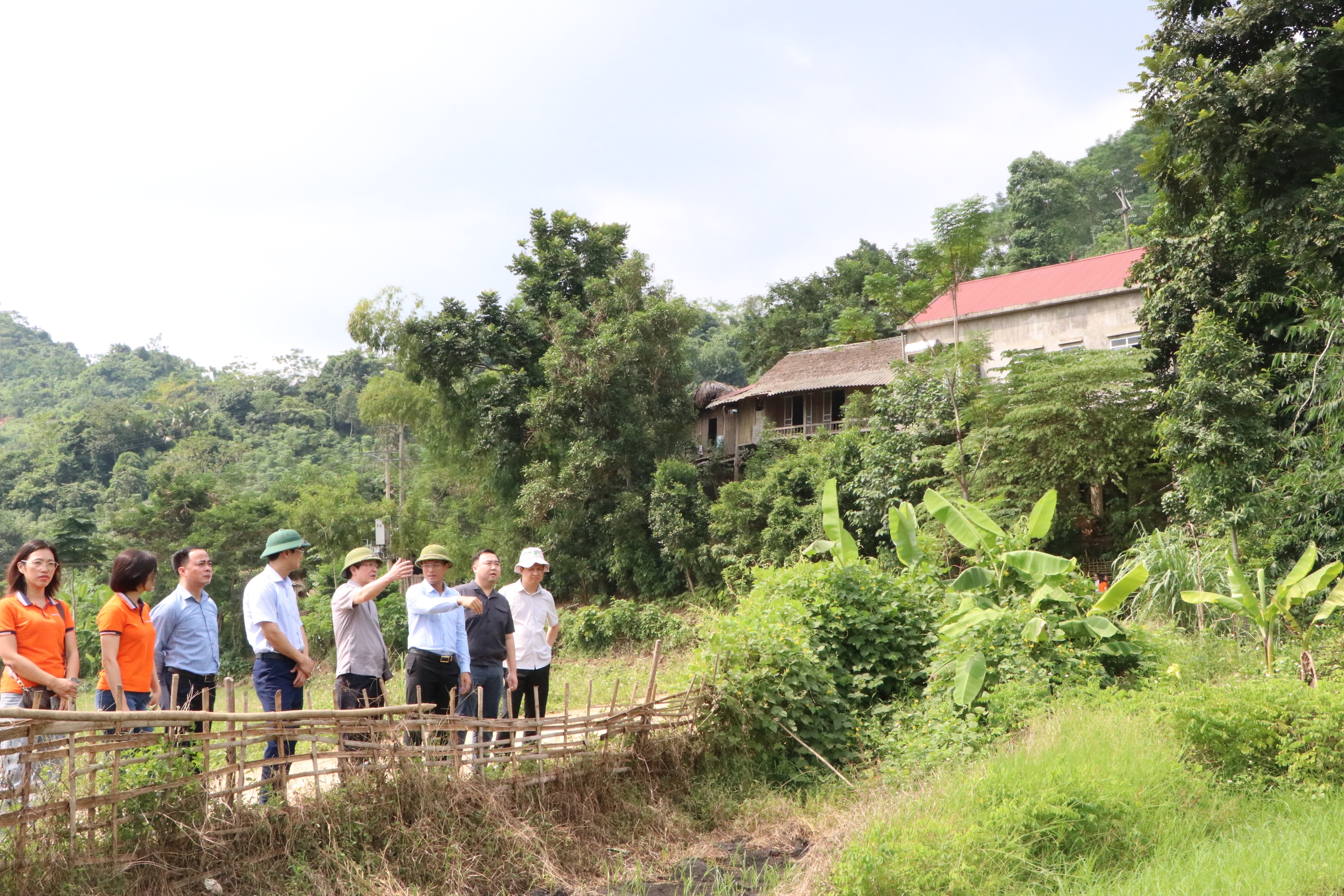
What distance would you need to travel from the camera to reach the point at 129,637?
559 centimetres

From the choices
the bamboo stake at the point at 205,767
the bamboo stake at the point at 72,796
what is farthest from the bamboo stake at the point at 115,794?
the bamboo stake at the point at 205,767

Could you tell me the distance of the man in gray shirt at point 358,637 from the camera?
641 cm

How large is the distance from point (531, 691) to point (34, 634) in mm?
3567

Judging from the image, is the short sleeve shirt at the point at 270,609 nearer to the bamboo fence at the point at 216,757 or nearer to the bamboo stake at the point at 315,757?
the bamboo fence at the point at 216,757

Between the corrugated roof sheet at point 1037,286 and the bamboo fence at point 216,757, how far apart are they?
20.1m

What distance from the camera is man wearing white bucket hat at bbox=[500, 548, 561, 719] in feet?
25.2

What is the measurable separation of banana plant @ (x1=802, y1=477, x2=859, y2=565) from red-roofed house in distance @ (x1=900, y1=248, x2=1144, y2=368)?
44.4 feet

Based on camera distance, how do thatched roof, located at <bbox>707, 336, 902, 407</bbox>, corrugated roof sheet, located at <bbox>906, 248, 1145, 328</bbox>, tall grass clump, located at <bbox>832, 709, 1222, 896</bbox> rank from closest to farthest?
tall grass clump, located at <bbox>832, 709, 1222, 896</bbox>
corrugated roof sheet, located at <bbox>906, 248, 1145, 328</bbox>
thatched roof, located at <bbox>707, 336, 902, 407</bbox>

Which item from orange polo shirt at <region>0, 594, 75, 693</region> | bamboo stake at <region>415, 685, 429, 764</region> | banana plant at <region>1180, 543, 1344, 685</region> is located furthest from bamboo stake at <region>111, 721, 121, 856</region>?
banana plant at <region>1180, 543, 1344, 685</region>

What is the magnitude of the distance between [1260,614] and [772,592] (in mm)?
4511

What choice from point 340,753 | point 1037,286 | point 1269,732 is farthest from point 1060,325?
point 340,753

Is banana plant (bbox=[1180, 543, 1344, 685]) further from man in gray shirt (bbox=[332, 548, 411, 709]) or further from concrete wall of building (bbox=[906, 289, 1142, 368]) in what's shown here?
concrete wall of building (bbox=[906, 289, 1142, 368])

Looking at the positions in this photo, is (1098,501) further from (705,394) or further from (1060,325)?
(705,394)

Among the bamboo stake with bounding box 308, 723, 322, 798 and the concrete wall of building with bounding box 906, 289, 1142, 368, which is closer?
the bamboo stake with bounding box 308, 723, 322, 798
